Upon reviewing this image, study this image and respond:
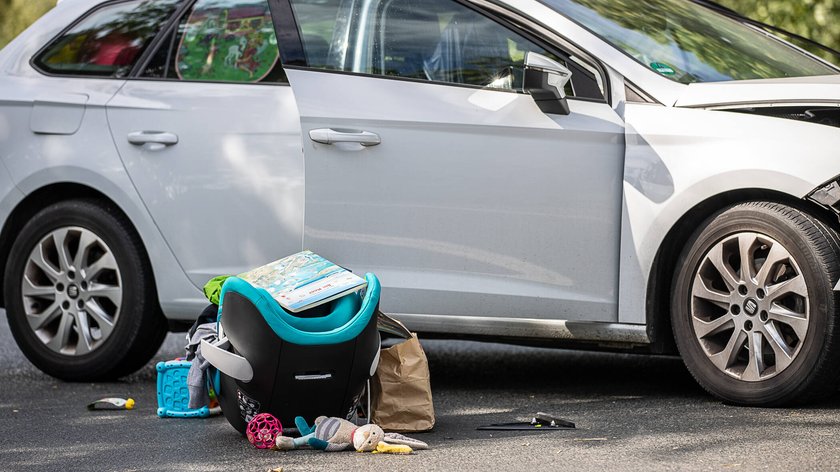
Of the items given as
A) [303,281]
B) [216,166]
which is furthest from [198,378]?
[216,166]

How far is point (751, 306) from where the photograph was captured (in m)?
4.91

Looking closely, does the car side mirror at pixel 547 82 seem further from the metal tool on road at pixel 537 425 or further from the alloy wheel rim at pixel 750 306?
the metal tool on road at pixel 537 425

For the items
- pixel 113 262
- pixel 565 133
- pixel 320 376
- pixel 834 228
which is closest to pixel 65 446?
pixel 320 376

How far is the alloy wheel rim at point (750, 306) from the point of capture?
4.82 m

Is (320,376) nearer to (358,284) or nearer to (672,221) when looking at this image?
(358,284)

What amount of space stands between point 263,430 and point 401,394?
545 millimetres

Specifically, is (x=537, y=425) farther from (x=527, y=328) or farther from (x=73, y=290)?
(x=73, y=290)

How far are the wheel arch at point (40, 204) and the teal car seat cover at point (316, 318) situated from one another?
167cm

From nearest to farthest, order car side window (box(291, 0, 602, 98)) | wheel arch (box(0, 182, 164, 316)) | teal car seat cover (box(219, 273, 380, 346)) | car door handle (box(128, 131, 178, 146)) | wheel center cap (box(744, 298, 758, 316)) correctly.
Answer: teal car seat cover (box(219, 273, 380, 346)), wheel center cap (box(744, 298, 758, 316)), car side window (box(291, 0, 602, 98)), car door handle (box(128, 131, 178, 146)), wheel arch (box(0, 182, 164, 316))

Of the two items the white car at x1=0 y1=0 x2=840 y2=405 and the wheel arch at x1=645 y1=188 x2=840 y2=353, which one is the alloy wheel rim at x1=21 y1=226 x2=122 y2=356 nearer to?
the white car at x1=0 y1=0 x2=840 y2=405

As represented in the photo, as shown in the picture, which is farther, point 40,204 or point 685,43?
point 40,204

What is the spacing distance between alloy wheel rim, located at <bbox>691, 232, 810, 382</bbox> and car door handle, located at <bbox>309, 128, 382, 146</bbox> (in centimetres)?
139

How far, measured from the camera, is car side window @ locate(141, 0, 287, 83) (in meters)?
5.86

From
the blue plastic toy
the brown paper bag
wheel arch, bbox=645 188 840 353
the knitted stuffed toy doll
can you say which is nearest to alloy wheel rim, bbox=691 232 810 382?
wheel arch, bbox=645 188 840 353
